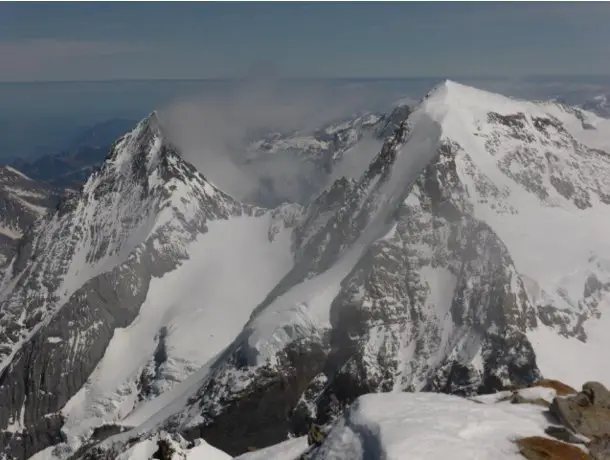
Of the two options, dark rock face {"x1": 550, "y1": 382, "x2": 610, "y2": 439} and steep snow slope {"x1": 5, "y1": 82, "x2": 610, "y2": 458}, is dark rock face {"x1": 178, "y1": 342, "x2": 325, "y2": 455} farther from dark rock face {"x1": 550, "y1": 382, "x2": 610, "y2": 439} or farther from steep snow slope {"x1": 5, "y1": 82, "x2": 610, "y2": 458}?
dark rock face {"x1": 550, "y1": 382, "x2": 610, "y2": 439}

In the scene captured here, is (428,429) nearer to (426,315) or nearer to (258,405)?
(258,405)

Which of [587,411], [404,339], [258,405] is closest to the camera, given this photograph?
[587,411]

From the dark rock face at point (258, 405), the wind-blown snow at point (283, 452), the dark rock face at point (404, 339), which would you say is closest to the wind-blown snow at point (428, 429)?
the wind-blown snow at point (283, 452)

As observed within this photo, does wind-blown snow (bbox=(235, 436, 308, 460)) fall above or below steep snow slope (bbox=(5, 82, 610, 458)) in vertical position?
below

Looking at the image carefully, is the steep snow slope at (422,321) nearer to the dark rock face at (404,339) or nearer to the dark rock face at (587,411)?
the dark rock face at (404,339)

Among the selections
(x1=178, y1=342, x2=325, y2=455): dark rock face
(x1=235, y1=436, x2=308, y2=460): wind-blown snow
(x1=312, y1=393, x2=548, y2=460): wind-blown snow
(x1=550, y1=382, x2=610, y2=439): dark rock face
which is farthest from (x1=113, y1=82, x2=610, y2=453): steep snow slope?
(x1=312, y1=393, x2=548, y2=460): wind-blown snow

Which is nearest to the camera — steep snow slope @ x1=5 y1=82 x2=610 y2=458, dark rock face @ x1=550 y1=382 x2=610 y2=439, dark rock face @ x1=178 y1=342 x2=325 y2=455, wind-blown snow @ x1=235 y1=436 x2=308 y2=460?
dark rock face @ x1=550 y1=382 x2=610 y2=439

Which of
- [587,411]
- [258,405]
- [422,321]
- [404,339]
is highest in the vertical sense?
[422,321]

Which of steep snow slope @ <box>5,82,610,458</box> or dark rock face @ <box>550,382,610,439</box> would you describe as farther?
steep snow slope @ <box>5,82,610,458</box>

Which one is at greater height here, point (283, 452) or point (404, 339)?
point (404, 339)

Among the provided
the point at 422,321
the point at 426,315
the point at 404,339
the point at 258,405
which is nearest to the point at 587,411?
the point at 258,405

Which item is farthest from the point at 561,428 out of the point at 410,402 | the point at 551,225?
the point at 551,225

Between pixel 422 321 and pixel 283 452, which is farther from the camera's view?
pixel 422 321
